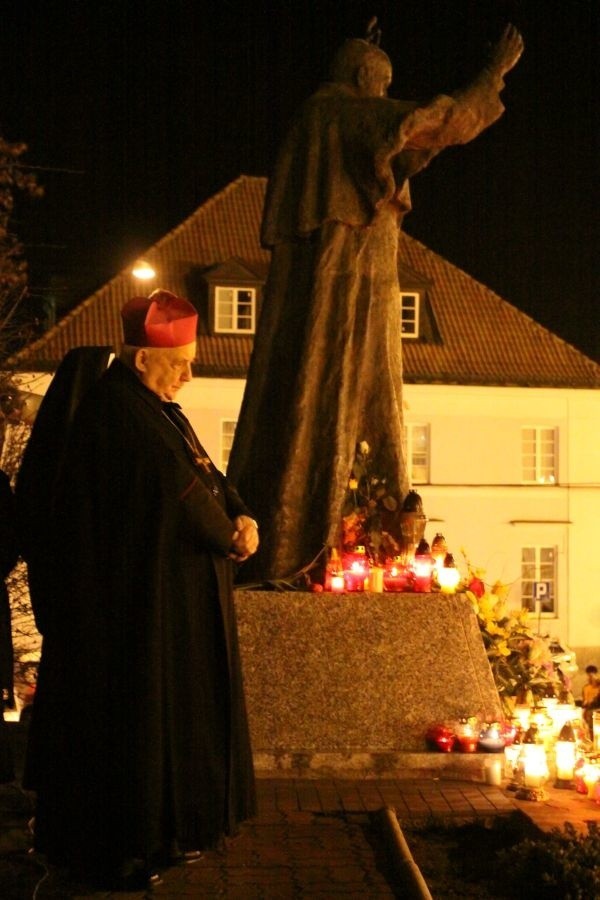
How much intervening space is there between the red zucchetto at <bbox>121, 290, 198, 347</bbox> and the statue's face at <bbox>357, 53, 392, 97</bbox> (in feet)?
11.0

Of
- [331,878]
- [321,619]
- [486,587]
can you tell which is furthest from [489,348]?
→ [331,878]

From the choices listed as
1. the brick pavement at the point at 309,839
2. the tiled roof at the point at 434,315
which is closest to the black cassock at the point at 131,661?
the brick pavement at the point at 309,839

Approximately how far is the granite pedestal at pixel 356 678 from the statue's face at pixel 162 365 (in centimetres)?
189

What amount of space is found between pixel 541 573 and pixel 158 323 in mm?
25077

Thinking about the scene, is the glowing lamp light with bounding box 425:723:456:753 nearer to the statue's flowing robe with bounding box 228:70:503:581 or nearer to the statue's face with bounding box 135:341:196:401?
the statue's flowing robe with bounding box 228:70:503:581

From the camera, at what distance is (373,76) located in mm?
6863

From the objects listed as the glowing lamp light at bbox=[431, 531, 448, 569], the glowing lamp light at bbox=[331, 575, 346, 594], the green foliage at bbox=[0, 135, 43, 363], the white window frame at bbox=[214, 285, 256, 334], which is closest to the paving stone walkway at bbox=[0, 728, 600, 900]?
the glowing lamp light at bbox=[331, 575, 346, 594]

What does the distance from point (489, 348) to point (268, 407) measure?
2113 centimetres

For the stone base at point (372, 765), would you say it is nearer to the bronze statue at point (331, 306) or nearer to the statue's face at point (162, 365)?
the bronze statue at point (331, 306)

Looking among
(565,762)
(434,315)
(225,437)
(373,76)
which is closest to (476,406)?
(434,315)

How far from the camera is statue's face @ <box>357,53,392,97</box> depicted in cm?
684

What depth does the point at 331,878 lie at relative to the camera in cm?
391

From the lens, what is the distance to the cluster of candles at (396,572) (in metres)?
6.03

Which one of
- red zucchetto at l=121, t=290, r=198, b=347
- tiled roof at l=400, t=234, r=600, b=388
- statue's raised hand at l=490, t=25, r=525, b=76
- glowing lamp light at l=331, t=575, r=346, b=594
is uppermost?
tiled roof at l=400, t=234, r=600, b=388
